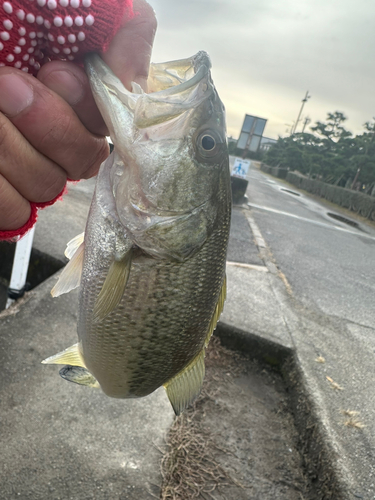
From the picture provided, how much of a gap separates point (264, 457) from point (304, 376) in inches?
32.1

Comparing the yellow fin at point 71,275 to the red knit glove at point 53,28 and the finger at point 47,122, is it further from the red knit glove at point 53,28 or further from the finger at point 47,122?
the red knit glove at point 53,28

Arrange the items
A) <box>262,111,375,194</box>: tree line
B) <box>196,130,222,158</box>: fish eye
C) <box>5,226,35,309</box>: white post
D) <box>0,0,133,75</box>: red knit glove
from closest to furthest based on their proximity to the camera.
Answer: <box>0,0,133,75</box>: red knit glove → <box>196,130,222,158</box>: fish eye → <box>5,226,35,309</box>: white post → <box>262,111,375,194</box>: tree line

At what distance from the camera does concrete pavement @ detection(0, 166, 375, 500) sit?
82.1 inches

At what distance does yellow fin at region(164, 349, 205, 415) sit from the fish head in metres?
0.58

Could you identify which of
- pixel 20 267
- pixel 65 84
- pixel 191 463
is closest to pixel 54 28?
pixel 65 84

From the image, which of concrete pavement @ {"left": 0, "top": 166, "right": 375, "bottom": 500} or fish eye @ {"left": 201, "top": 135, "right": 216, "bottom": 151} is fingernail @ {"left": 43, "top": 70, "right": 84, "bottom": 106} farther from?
concrete pavement @ {"left": 0, "top": 166, "right": 375, "bottom": 500}

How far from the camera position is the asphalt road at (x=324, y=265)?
5387 mm

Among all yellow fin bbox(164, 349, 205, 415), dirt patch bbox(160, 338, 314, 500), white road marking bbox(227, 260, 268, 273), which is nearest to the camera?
yellow fin bbox(164, 349, 205, 415)

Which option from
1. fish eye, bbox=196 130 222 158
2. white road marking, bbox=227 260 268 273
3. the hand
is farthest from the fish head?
white road marking, bbox=227 260 268 273

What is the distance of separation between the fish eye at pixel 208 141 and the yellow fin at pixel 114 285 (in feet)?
1.49

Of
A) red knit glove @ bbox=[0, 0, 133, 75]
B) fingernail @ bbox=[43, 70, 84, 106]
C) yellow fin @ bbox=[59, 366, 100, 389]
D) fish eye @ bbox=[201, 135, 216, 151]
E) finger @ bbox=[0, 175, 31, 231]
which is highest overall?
red knit glove @ bbox=[0, 0, 133, 75]

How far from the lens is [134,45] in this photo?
3.83 ft

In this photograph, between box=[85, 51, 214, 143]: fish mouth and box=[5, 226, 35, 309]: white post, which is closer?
box=[85, 51, 214, 143]: fish mouth

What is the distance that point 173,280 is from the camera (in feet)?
4.42
